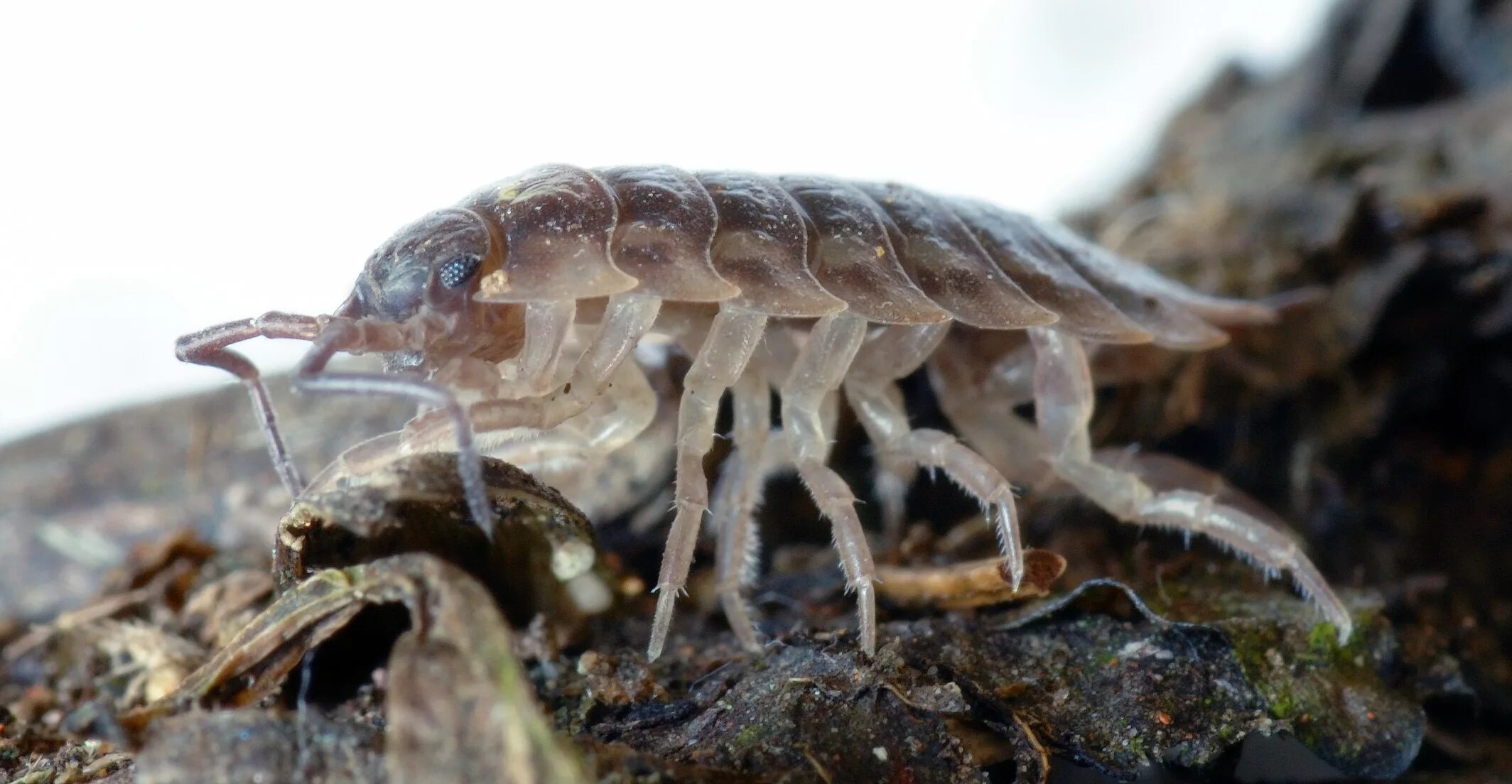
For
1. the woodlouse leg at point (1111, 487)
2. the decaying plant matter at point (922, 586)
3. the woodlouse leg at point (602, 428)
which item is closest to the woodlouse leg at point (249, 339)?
the decaying plant matter at point (922, 586)

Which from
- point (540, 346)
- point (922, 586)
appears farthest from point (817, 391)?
point (540, 346)

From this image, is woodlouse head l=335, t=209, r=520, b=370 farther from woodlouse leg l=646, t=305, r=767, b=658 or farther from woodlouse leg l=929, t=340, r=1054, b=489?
woodlouse leg l=929, t=340, r=1054, b=489

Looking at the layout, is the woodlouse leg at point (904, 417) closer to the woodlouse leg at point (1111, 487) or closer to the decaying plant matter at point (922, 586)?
the decaying plant matter at point (922, 586)

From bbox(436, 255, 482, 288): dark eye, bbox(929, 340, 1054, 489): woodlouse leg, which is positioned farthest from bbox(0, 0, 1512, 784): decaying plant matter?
bbox(436, 255, 482, 288): dark eye

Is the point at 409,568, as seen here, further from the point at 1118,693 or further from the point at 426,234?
the point at 1118,693

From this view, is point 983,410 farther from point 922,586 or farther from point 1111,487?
point 922,586

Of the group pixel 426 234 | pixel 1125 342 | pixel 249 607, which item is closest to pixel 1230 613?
pixel 1125 342
